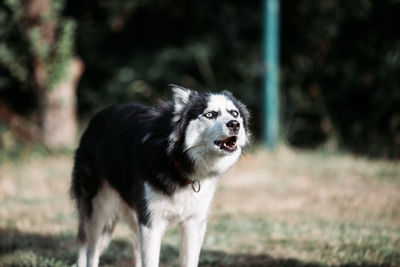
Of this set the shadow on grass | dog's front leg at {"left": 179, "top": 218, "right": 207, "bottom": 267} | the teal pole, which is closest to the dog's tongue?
dog's front leg at {"left": 179, "top": 218, "right": 207, "bottom": 267}

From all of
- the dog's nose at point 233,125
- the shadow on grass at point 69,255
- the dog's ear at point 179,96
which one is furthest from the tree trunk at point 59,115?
the dog's nose at point 233,125

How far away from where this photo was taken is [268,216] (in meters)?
6.16

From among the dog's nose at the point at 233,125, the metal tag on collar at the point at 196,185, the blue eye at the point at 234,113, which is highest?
the blue eye at the point at 234,113

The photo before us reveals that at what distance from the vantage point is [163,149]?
12.1 feet

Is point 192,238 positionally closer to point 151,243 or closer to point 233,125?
point 151,243

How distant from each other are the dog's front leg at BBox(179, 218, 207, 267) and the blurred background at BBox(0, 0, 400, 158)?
19.3 ft

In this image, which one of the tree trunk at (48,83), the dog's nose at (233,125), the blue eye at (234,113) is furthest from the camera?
the tree trunk at (48,83)

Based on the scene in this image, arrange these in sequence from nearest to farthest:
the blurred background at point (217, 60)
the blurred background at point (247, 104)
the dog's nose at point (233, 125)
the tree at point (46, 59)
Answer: the dog's nose at point (233, 125) → the blurred background at point (247, 104) → the tree at point (46, 59) → the blurred background at point (217, 60)

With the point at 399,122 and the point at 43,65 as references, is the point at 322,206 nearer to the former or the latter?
the point at 399,122

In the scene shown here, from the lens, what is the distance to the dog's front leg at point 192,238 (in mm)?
3791

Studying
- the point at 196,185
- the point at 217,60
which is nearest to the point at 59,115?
the point at 217,60

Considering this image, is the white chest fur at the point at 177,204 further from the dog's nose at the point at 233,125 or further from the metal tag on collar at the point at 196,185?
the dog's nose at the point at 233,125

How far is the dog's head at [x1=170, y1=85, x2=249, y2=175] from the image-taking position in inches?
142

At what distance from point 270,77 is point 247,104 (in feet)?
12.4
